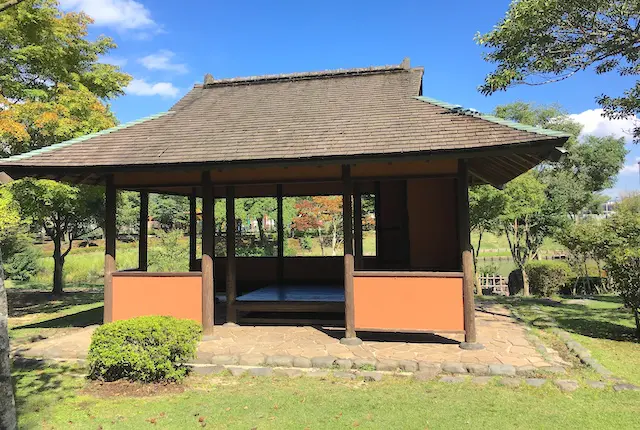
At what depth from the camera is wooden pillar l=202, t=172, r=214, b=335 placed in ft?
23.8

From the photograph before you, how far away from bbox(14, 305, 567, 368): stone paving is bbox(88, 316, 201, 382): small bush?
814mm

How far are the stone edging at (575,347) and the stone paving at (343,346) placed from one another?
343 mm

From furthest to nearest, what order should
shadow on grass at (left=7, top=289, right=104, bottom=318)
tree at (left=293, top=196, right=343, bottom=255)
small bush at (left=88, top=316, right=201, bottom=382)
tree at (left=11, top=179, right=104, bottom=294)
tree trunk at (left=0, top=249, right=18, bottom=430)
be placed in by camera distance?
tree at (left=293, top=196, right=343, bottom=255), shadow on grass at (left=7, top=289, right=104, bottom=318), tree at (left=11, top=179, right=104, bottom=294), small bush at (left=88, top=316, right=201, bottom=382), tree trunk at (left=0, top=249, right=18, bottom=430)

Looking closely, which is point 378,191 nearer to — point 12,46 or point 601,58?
point 601,58

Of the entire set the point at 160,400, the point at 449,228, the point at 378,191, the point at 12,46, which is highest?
the point at 12,46

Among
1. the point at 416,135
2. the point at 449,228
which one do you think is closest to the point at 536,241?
the point at 449,228

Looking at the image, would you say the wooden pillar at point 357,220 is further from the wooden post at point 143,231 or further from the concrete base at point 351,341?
the wooden post at point 143,231

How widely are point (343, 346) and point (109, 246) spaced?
14.7ft

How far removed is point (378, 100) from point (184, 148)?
3.74 meters

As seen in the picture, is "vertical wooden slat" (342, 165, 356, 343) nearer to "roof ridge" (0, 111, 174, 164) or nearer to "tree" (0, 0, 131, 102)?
"roof ridge" (0, 111, 174, 164)

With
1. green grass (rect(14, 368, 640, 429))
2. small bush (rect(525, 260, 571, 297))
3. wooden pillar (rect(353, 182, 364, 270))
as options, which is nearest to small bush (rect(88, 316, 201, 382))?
green grass (rect(14, 368, 640, 429))

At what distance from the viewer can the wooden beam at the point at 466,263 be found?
6340mm

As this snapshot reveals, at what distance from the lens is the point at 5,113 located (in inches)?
331

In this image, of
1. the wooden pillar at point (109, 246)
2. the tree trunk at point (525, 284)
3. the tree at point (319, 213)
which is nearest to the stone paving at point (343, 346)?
the wooden pillar at point (109, 246)
